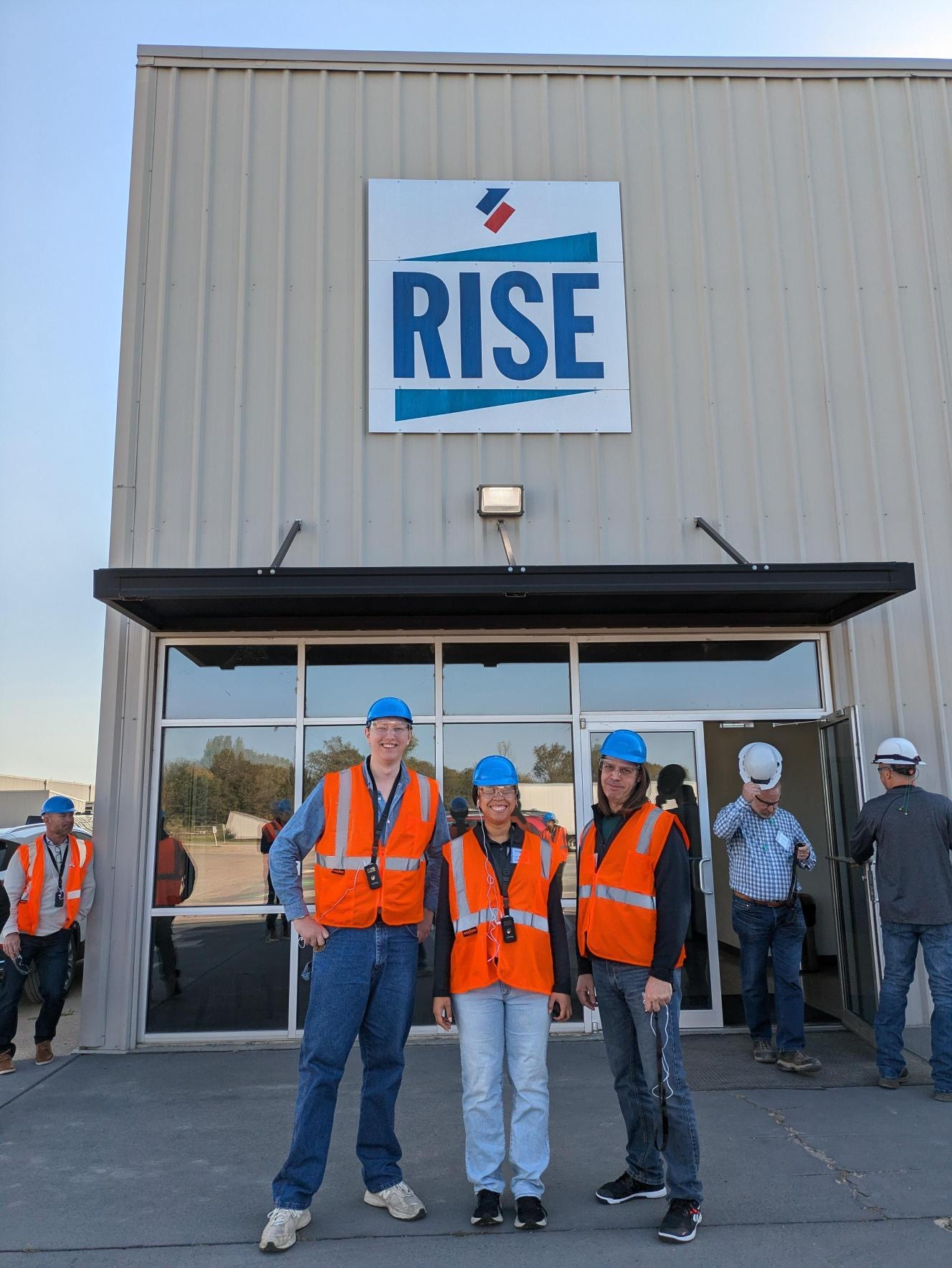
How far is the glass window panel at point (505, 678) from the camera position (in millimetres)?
7738

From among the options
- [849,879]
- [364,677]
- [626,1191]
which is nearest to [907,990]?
[849,879]

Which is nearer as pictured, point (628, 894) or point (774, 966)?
point (628, 894)

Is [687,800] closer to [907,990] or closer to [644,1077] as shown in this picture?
[907,990]

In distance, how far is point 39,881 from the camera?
6.76 metres

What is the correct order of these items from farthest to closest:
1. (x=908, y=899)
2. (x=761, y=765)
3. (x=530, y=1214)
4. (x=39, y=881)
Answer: (x=39, y=881) → (x=761, y=765) → (x=908, y=899) → (x=530, y=1214)

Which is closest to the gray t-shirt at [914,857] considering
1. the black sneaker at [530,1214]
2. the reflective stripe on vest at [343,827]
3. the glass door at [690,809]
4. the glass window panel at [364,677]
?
the glass door at [690,809]

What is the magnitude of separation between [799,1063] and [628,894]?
3029 millimetres

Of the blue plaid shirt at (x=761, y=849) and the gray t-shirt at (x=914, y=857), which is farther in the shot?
the blue plaid shirt at (x=761, y=849)

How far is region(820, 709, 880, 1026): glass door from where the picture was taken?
22.8ft

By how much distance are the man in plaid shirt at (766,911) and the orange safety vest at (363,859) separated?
2938 mm

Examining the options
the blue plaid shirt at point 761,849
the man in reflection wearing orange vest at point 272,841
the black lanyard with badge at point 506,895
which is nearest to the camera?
the black lanyard with badge at point 506,895

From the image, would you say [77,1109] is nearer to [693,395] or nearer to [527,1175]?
[527,1175]

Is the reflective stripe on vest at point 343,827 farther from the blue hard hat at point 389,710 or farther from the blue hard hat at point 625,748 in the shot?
the blue hard hat at point 625,748

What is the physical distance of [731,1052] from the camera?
6.76 meters
